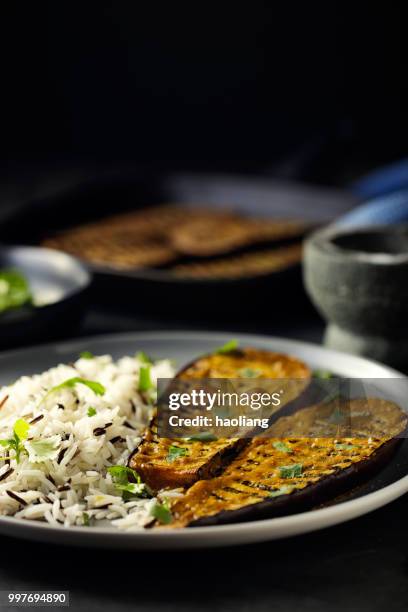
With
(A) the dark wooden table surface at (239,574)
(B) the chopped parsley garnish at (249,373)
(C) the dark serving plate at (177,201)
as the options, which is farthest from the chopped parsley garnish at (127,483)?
(C) the dark serving plate at (177,201)

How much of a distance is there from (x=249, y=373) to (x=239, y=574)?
815 mm

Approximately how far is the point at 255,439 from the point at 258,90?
16.3 feet

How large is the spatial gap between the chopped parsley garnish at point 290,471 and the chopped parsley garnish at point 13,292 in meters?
1.42

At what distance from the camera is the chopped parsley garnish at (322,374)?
8.96 feet

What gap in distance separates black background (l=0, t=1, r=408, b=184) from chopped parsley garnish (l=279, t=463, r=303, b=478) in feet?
14.3

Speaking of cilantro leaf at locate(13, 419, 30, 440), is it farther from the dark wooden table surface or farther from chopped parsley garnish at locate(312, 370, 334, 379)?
chopped parsley garnish at locate(312, 370, 334, 379)

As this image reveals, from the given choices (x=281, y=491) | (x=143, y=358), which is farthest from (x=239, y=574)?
(x=143, y=358)

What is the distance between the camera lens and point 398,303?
9.74 feet

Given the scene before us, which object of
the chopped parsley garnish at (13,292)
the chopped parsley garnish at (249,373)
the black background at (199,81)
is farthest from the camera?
the black background at (199,81)

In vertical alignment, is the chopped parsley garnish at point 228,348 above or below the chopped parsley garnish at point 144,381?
above

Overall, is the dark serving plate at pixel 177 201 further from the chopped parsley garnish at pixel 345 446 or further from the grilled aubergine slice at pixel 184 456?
the chopped parsley garnish at pixel 345 446

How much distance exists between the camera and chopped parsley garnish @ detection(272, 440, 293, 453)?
216 centimetres

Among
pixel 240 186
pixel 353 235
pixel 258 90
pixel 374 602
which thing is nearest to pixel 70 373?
pixel 374 602

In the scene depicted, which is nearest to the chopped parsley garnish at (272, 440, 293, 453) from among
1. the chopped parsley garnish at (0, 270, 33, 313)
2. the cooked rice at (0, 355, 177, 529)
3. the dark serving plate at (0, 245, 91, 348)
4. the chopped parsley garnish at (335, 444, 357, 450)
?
the chopped parsley garnish at (335, 444, 357, 450)
